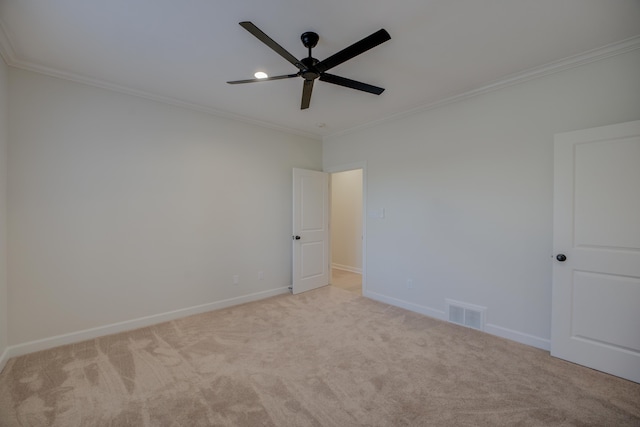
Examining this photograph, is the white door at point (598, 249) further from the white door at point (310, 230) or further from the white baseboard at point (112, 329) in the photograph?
the white baseboard at point (112, 329)

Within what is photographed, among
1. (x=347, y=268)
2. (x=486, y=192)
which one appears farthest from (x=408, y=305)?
(x=347, y=268)

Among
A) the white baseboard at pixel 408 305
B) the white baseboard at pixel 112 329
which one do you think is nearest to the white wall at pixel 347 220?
the white baseboard at pixel 408 305

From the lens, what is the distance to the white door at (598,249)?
209 centimetres

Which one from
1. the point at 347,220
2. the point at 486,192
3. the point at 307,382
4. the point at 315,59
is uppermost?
the point at 315,59

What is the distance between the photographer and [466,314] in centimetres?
308

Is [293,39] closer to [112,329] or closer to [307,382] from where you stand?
[307,382]

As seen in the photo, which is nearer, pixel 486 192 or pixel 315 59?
pixel 315 59

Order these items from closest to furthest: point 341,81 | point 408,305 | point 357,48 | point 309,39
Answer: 1. point 357,48
2. point 309,39
3. point 341,81
4. point 408,305

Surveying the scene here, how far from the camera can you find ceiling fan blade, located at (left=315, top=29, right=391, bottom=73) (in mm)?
1645

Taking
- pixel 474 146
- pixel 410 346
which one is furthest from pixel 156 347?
pixel 474 146

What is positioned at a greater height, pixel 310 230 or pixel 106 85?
pixel 106 85

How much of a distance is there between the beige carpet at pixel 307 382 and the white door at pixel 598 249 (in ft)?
0.72

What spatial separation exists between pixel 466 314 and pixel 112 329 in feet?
12.9

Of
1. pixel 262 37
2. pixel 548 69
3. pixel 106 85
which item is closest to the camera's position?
pixel 262 37
